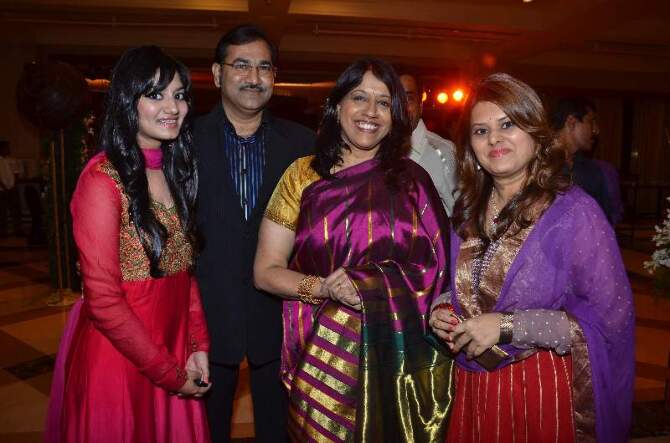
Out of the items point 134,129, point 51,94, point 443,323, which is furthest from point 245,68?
point 51,94

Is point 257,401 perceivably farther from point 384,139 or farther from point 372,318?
point 384,139

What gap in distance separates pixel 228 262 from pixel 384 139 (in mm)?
712

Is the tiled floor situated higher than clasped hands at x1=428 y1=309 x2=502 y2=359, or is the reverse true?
clasped hands at x1=428 y1=309 x2=502 y2=359

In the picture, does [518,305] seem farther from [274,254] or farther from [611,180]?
[611,180]

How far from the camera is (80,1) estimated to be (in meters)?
7.47

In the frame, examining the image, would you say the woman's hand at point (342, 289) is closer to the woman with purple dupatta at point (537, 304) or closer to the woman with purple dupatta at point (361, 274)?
the woman with purple dupatta at point (361, 274)

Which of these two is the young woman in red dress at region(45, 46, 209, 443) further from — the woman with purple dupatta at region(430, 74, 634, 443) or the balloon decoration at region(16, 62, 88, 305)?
the balloon decoration at region(16, 62, 88, 305)

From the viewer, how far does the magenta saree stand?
65.8 inches

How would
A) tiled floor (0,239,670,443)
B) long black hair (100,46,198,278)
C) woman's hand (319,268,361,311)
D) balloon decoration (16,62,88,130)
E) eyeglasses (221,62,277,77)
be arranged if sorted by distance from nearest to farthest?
long black hair (100,46,198,278)
woman's hand (319,268,361,311)
eyeglasses (221,62,277,77)
tiled floor (0,239,670,443)
balloon decoration (16,62,88,130)

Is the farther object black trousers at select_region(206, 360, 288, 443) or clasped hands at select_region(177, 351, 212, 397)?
black trousers at select_region(206, 360, 288, 443)

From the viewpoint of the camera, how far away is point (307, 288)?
1.73 m

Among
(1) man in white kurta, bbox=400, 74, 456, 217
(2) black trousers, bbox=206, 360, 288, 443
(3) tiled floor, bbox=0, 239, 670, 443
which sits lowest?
(3) tiled floor, bbox=0, 239, 670, 443

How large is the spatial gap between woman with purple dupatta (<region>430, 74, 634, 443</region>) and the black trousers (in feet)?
2.81

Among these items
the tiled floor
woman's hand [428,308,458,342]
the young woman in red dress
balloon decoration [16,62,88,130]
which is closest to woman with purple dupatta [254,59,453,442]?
woman's hand [428,308,458,342]
